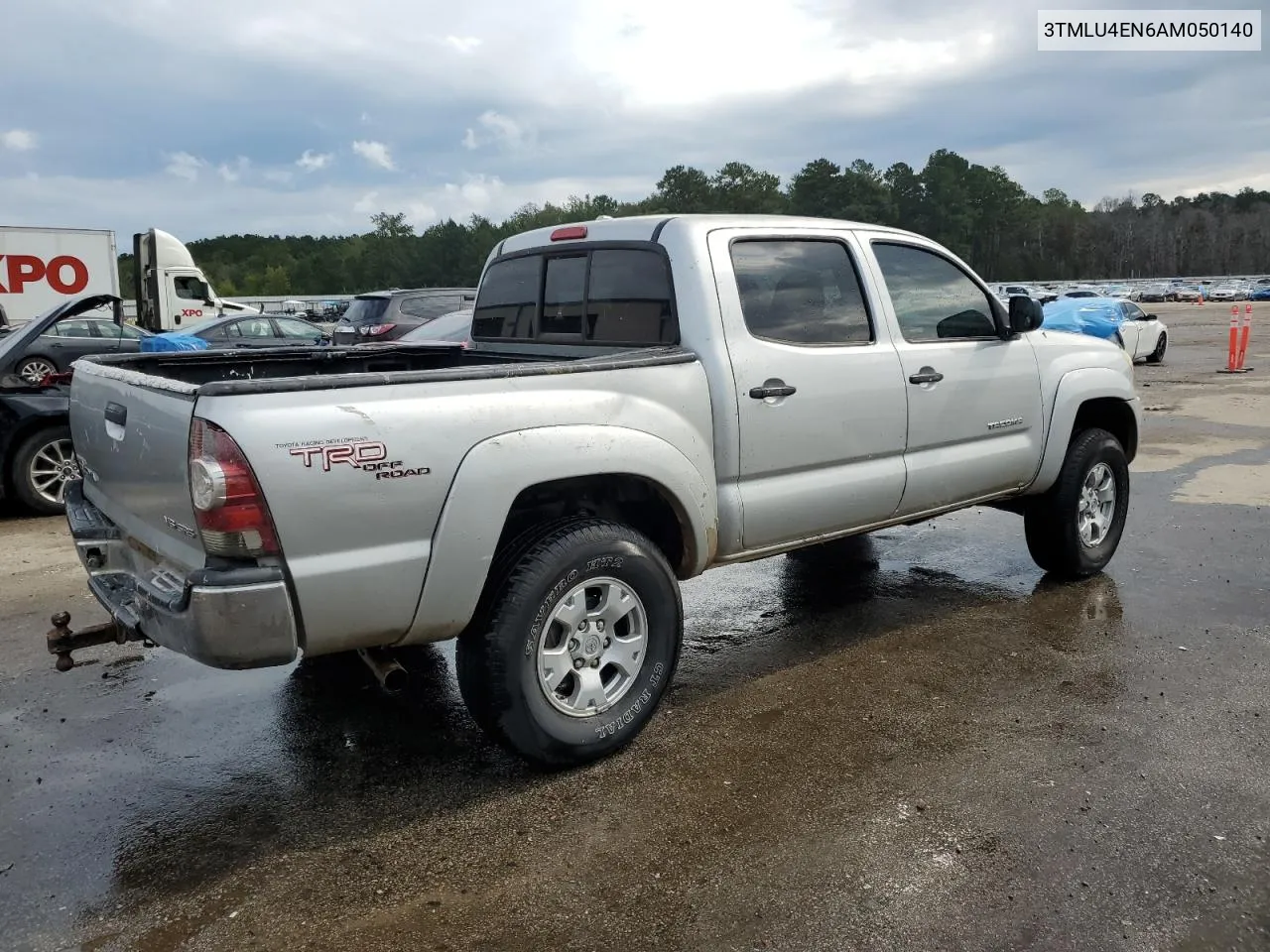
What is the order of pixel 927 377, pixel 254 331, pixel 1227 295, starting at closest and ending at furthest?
pixel 927 377 → pixel 254 331 → pixel 1227 295

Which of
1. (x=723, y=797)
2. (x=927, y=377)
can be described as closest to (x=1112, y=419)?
(x=927, y=377)

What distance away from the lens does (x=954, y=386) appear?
4.73m

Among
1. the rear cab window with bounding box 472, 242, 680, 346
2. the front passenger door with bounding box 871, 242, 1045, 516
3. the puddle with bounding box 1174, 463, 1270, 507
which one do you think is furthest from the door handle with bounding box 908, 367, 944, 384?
the puddle with bounding box 1174, 463, 1270, 507

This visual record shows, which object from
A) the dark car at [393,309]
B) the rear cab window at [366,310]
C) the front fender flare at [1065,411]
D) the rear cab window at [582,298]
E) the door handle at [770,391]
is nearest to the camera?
the door handle at [770,391]

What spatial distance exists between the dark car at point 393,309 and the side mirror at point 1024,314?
11.0 m

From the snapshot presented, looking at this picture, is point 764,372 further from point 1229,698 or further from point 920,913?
point 1229,698

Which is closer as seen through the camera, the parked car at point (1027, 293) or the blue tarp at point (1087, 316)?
the blue tarp at point (1087, 316)

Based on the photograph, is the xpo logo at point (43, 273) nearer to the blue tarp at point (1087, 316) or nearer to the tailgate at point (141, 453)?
the blue tarp at point (1087, 316)

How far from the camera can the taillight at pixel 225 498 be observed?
2734mm

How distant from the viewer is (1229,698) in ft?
13.4

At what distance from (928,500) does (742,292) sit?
4.87 feet

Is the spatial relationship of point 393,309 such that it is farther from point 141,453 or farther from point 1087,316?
point 1087,316

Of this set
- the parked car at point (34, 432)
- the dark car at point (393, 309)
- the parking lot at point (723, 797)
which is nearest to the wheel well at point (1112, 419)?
the parking lot at point (723, 797)

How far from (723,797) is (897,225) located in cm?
7748
